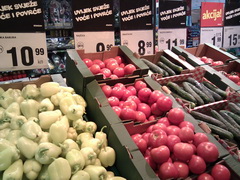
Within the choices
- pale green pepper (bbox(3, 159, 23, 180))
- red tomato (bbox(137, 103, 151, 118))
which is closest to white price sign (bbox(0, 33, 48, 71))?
red tomato (bbox(137, 103, 151, 118))

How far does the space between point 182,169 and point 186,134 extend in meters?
0.21

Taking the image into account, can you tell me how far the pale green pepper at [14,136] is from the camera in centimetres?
124

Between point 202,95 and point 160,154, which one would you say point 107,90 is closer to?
point 160,154

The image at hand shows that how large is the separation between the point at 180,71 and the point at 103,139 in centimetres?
128

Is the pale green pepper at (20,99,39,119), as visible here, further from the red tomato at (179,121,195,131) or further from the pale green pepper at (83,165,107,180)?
the red tomato at (179,121,195,131)

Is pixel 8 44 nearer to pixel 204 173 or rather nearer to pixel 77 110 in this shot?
pixel 77 110

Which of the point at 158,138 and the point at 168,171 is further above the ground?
the point at 158,138

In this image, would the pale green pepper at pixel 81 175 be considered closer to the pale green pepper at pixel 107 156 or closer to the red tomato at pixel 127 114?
the pale green pepper at pixel 107 156

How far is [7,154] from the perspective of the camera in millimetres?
1116

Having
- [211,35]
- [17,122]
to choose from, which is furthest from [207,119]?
[211,35]

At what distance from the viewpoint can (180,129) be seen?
146 cm

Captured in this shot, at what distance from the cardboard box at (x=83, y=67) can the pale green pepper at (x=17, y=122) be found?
524mm

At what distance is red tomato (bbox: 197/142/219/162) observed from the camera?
1.30 meters

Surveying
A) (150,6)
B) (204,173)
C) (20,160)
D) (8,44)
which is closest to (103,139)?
(20,160)
